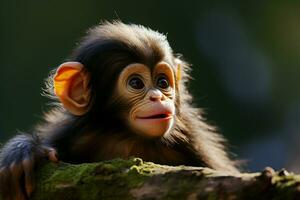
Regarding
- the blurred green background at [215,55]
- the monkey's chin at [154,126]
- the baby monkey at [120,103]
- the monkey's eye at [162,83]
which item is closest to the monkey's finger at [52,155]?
the baby monkey at [120,103]

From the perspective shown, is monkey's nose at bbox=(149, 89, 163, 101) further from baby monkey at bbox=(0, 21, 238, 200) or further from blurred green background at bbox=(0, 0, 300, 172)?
blurred green background at bbox=(0, 0, 300, 172)

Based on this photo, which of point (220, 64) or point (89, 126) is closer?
point (89, 126)

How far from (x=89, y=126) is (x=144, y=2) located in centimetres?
1003

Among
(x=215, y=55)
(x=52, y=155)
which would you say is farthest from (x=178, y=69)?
(x=215, y=55)

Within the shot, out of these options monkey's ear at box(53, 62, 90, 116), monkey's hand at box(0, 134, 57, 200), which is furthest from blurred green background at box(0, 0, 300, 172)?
monkey's hand at box(0, 134, 57, 200)

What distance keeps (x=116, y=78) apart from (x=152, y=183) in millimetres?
2131

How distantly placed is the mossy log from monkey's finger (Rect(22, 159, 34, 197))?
0.04 meters

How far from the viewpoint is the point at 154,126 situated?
652 cm

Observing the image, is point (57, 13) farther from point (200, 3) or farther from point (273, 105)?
point (273, 105)

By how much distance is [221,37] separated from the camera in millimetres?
18500

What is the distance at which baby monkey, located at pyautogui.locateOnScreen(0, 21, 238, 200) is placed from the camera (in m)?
6.79

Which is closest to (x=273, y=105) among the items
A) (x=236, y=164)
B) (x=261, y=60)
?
A: (x=261, y=60)

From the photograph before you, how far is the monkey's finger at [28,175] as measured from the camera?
5.53 m

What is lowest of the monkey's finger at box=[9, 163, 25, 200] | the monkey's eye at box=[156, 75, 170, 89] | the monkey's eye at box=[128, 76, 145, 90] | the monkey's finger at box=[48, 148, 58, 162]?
the monkey's finger at box=[9, 163, 25, 200]
